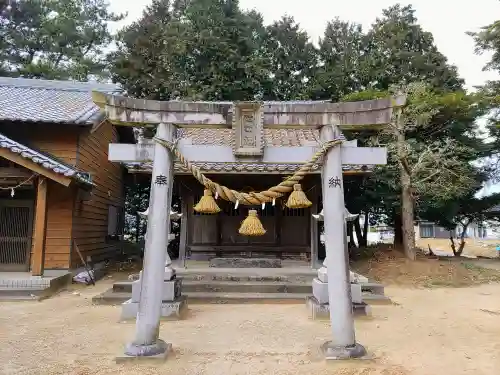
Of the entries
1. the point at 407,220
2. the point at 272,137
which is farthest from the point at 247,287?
the point at 407,220

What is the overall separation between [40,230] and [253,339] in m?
6.42

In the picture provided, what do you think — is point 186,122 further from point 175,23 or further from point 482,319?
point 175,23

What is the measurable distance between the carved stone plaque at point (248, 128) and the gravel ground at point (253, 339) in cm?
260

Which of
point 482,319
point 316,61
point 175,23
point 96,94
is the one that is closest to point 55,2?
point 175,23

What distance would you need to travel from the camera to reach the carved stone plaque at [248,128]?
4879mm

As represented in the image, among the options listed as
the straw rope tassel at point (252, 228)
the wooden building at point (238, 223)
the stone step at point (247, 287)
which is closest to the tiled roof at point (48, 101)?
the wooden building at point (238, 223)

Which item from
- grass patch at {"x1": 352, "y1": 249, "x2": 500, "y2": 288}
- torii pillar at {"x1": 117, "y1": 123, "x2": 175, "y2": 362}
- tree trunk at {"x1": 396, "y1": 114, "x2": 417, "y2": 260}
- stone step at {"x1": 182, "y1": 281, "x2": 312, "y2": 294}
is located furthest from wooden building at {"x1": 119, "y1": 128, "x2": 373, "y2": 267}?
torii pillar at {"x1": 117, "y1": 123, "x2": 175, "y2": 362}

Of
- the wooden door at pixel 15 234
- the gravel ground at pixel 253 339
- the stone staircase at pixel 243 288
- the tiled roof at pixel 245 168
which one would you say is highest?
the tiled roof at pixel 245 168

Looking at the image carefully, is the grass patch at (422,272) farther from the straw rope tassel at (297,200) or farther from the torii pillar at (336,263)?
the straw rope tassel at (297,200)

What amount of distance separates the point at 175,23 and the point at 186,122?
15.6 metres

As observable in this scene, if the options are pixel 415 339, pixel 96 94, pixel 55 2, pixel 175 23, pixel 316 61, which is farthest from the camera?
pixel 55 2

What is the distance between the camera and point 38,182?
954cm

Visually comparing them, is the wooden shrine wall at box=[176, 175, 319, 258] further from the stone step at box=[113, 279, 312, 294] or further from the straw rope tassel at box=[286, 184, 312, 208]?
the straw rope tassel at box=[286, 184, 312, 208]

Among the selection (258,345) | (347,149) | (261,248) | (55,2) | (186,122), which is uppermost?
(55,2)
